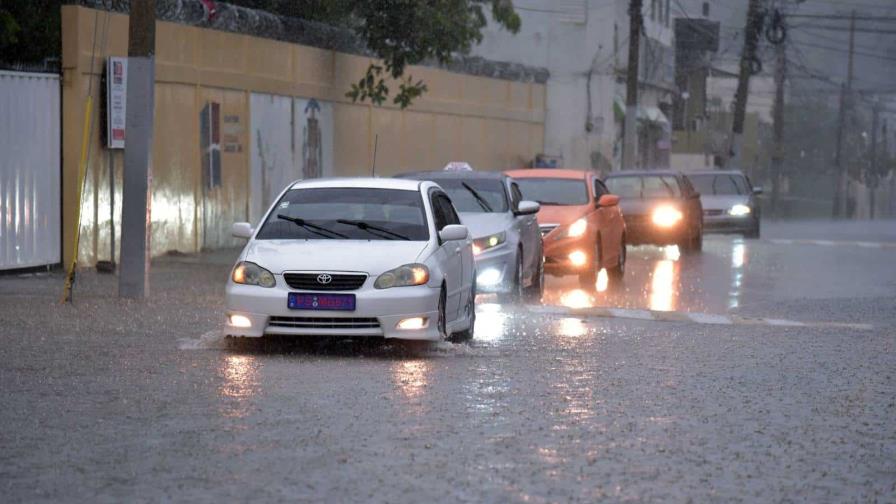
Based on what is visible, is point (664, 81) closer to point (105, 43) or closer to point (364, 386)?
point (105, 43)

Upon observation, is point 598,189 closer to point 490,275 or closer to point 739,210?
point 490,275

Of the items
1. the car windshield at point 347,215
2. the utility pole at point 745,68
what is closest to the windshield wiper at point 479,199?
the car windshield at point 347,215

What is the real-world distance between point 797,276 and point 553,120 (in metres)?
26.7

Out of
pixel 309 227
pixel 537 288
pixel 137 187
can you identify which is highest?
pixel 137 187

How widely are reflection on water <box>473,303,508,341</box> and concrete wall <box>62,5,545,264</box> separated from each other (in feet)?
19.5

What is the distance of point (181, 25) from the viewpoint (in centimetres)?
2486

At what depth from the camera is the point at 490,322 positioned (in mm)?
16609

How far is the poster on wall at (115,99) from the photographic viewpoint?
21672mm

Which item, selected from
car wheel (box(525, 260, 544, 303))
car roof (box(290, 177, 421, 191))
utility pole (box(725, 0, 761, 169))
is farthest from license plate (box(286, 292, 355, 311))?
utility pole (box(725, 0, 761, 169))

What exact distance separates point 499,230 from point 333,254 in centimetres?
585

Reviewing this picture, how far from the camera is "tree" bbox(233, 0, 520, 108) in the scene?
30.0m

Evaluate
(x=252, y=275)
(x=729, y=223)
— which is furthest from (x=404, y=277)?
(x=729, y=223)

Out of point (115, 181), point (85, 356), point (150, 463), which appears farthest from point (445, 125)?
point (150, 463)

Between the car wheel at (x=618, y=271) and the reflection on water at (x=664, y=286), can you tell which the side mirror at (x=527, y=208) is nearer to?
the reflection on water at (x=664, y=286)
